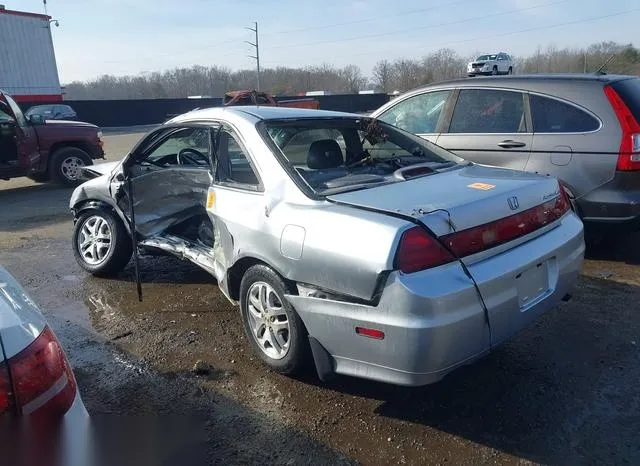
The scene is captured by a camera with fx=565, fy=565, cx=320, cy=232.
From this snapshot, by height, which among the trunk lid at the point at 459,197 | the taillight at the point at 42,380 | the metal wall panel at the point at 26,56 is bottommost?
the taillight at the point at 42,380

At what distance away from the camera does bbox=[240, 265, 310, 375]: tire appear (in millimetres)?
3184

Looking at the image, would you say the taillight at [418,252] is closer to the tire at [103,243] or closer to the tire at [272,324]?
the tire at [272,324]

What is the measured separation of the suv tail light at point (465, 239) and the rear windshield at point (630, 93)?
7.50 feet

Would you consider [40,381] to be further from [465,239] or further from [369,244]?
[465,239]

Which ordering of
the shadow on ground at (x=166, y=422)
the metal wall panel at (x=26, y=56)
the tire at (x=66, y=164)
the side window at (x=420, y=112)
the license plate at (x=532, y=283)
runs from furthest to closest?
1. the metal wall panel at (x=26, y=56)
2. the tire at (x=66, y=164)
3. the side window at (x=420, y=112)
4. the license plate at (x=532, y=283)
5. the shadow on ground at (x=166, y=422)

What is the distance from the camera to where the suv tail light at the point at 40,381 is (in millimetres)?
1633

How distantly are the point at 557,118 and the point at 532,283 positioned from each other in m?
2.78

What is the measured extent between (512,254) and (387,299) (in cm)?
82

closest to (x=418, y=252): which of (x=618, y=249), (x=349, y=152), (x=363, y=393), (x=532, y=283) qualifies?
(x=532, y=283)

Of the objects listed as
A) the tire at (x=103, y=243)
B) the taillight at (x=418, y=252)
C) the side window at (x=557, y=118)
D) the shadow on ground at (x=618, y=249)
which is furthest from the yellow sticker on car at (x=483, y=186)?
the tire at (x=103, y=243)

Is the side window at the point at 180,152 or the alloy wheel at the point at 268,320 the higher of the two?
the side window at the point at 180,152

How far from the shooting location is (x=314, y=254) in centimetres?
291

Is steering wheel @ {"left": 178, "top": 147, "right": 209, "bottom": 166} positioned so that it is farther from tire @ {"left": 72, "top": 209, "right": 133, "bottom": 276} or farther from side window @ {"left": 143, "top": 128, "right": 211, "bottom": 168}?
tire @ {"left": 72, "top": 209, "right": 133, "bottom": 276}

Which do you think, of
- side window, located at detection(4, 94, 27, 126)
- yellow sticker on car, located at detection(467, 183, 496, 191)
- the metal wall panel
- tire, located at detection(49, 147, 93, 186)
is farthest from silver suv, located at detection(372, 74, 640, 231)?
the metal wall panel
